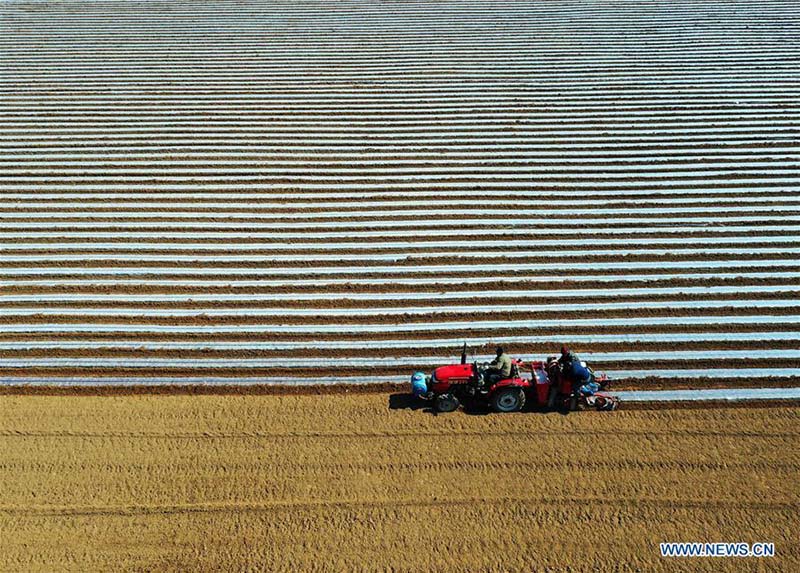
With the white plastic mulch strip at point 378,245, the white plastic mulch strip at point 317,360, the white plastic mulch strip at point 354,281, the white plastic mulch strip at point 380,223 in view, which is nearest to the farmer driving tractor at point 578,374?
the white plastic mulch strip at point 317,360

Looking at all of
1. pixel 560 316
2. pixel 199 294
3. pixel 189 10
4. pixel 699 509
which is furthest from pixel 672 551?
pixel 189 10

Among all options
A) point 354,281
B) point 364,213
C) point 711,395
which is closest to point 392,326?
point 354,281

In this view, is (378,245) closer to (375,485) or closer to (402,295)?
(402,295)

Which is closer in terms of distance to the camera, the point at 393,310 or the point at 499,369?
the point at 499,369

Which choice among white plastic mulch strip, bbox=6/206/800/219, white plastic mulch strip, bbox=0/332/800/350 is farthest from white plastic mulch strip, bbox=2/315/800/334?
white plastic mulch strip, bbox=6/206/800/219

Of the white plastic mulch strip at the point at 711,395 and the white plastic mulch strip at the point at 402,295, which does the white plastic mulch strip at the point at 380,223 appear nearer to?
the white plastic mulch strip at the point at 402,295

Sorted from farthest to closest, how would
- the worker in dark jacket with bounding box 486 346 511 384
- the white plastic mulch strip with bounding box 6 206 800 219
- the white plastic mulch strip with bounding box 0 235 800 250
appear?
the white plastic mulch strip with bounding box 6 206 800 219 < the white plastic mulch strip with bounding box 0 235 800 250 < the worker in dark jacket with bounding box 486 346 511 384

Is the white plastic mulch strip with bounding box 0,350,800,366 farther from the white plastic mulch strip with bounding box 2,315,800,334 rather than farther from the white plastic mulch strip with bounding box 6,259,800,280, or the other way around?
the white plastic mulch strip with bounding box 6,259,800,280
